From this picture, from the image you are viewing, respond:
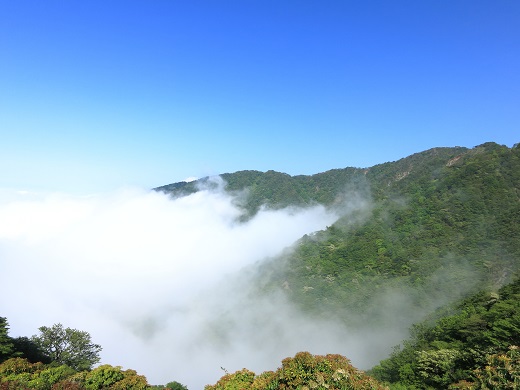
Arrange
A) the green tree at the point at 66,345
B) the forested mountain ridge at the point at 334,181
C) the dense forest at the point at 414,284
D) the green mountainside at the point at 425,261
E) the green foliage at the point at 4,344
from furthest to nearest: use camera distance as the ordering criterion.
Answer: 1. the forested mountain ridge at the point at 334,181
2. the green tree at the point at 66,345
3. the green mountainside at the point at 425,261
4. the green foliage at the point at 4,344
5. the dense forest at the point at 414,284

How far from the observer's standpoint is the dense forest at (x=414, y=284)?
21.2m

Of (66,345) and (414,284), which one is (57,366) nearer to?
(66,345)

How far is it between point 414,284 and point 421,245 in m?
15.7

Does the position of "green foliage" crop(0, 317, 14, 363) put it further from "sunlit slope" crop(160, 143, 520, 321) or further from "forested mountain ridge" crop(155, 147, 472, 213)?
"forested mountain ridge" crop(155, 147, 472, 213)

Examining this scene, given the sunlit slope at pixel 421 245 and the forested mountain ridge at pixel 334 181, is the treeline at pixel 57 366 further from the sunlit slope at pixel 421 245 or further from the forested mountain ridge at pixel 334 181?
the forested mountain ridge at pixel 334 181

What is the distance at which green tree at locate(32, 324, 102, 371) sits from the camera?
130ft

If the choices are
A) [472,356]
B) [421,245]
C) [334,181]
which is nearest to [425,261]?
[421,245]

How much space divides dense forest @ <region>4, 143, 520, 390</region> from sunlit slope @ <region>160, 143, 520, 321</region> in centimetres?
28

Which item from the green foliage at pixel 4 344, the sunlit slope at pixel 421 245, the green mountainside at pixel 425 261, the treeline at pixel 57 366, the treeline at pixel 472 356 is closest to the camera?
the treeline at pixel 472 356

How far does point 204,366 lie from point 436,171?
96.8m

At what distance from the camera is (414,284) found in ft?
239

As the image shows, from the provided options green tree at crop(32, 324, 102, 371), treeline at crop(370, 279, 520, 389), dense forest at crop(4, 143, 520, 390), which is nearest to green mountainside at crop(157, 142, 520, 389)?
treeline at crop(370, 279, 520, 389)

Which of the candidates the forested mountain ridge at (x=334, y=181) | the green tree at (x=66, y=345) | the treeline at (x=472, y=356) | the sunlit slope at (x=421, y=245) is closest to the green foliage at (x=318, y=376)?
the treeline at (x=472, y=356)

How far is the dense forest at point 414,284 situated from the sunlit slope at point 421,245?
0.93 feet
